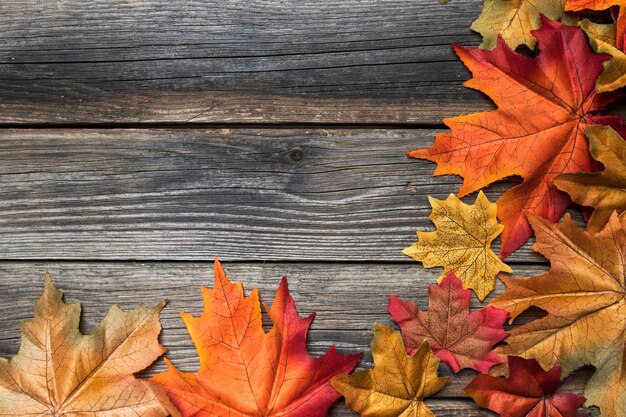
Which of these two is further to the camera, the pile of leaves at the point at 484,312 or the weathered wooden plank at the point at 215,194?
the weathered wooden plank at the point at 215,194

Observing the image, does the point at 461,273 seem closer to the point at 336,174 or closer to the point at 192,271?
the point at 336,174

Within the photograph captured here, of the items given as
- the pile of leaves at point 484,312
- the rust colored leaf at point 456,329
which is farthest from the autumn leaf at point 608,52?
the rust colored leaf at point 456,329

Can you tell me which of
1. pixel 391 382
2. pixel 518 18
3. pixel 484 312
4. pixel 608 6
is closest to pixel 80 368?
pixel 391 382

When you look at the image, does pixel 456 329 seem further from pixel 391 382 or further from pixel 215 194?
pixel 215 194

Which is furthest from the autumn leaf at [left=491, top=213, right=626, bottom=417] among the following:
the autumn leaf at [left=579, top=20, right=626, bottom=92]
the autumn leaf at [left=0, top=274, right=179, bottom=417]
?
the autumn leaf at [left=0, top=274, right=179, bottom=417]

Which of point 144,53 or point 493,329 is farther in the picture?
point 144,53

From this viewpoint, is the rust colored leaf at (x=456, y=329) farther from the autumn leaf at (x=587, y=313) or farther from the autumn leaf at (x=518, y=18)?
the autumn leaf at (x=518, y=18)

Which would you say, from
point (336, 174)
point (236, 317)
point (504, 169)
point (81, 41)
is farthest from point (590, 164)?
point (81, 41)
